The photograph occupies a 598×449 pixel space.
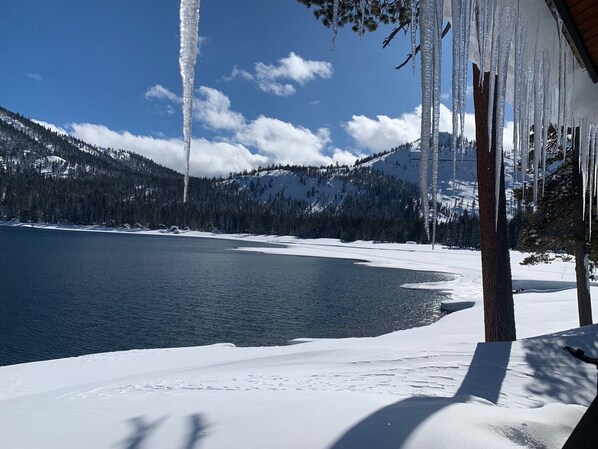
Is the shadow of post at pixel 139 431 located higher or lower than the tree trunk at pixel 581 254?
lower

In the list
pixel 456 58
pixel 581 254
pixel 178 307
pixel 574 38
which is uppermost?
pixel 574 38

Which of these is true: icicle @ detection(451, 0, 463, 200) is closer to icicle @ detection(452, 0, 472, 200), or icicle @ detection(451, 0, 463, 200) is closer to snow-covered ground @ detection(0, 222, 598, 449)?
icicle @ detection(452, 0, 472, 200)

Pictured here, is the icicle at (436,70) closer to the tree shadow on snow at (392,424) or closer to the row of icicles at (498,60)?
the row of icicles at (498,60)

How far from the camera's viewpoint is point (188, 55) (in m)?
2.28

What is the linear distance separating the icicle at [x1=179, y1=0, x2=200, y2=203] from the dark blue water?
14396 millimetres

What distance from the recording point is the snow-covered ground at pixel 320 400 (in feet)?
8.63

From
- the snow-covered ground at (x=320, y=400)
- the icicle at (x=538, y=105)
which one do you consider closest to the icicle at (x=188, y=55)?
the snow-covered ground at (x=320, y=400)

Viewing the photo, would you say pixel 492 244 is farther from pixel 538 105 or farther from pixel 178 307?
pixel 178 307

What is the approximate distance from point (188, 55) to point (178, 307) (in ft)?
→ 70.4

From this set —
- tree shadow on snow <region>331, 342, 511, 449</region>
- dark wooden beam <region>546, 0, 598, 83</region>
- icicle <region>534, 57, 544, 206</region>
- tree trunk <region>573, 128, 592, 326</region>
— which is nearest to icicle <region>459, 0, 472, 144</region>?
dark wooden beam <region>546, 0, 598, 83</region>

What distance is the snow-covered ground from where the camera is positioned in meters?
2.63

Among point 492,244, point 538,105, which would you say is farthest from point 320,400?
point 492,244

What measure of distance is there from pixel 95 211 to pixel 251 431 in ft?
487

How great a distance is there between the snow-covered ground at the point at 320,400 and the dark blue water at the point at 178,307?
7564 millimetres
